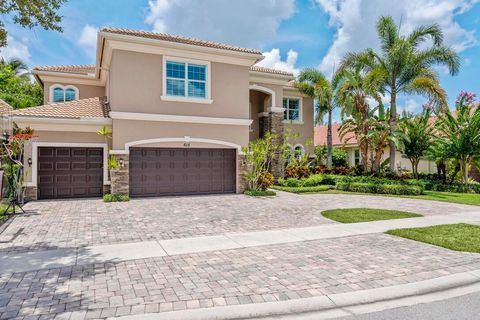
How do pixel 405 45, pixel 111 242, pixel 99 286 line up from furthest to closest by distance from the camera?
pixel 405 45
pixel 111 242
pixel 99 286

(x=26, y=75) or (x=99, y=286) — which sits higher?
(x=26, y=75)

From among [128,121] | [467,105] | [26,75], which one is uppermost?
[26,75]

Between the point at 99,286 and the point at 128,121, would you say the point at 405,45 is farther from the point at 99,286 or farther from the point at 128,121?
the point at 99,286

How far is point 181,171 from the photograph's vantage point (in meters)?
17.4

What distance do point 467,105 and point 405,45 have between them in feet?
20.2

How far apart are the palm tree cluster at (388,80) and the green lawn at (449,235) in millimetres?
12445

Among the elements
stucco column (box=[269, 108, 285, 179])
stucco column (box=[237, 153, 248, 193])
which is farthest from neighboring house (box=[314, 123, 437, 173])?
stucco column (box=[237, 153, 248, 193])

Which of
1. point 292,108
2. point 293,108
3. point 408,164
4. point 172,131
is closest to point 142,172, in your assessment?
point 172,131

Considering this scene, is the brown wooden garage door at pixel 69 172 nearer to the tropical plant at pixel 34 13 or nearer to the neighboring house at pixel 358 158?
the tropical plant at pixel 34 13

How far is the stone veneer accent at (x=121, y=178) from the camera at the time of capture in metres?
15.5

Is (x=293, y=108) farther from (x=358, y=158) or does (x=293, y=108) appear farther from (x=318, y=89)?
(x=358, y=158)

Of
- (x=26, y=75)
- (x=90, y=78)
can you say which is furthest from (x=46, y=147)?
(x=26, y=75)

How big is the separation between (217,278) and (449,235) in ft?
22.4

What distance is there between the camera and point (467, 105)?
22.7 metres
